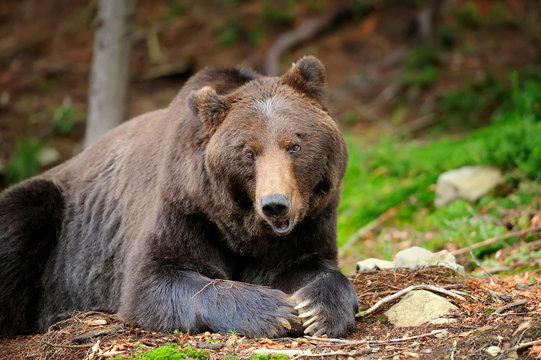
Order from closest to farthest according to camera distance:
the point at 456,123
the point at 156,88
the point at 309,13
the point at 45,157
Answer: the point at 456,123 → the point at 45,157 → the point at 156,88 → the point at 309,13

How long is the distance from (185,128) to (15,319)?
8.52 ft

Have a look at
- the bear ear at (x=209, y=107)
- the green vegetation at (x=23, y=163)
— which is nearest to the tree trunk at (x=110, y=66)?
the green vegetation at (x=23, y=163)

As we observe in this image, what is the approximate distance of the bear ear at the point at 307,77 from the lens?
17.1 ft

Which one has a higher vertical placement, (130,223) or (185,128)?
(185,128)

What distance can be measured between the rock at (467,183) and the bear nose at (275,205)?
429cm

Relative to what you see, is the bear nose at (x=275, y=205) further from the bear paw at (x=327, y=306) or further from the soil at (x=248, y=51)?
the soil at (x=248, y=51)

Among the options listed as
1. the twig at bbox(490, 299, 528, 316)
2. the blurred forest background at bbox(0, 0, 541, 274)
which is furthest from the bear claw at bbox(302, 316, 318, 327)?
the blurred forest background at bbox(0, 0, 541, 274)

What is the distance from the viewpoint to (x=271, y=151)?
459cm

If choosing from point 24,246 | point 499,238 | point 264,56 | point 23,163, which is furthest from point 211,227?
point 264,56

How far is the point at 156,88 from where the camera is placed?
603 inches

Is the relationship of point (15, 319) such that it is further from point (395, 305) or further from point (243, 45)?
point (243, 45)

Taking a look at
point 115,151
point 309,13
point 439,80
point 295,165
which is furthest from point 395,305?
point 309,13

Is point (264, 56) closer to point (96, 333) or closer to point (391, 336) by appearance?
point (96, 333)

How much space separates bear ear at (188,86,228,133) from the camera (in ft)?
16.2
